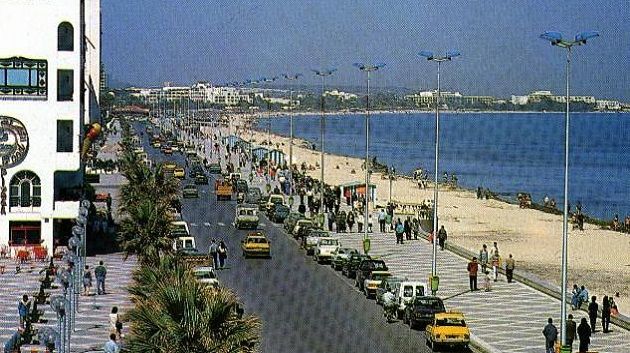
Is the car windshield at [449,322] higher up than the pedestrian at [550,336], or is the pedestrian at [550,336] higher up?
the car windshield at [449,322]

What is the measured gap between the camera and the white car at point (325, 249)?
155 ft

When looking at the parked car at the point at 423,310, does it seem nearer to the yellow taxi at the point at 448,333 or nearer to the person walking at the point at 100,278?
the yellow taxi at the point at 448,333

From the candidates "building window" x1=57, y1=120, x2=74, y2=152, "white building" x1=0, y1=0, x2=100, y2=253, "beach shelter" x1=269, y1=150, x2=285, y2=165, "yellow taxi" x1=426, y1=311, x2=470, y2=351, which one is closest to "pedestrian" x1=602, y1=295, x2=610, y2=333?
"yellow taxi" x1=426, y1=311, x2=470, y2=351

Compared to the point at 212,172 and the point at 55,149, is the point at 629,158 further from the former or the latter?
the point at 55,149

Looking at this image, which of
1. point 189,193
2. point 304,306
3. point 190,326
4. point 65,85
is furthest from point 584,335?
point 189,193

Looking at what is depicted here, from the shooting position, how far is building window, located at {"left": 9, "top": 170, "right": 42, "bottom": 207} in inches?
1971

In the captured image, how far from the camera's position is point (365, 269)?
40.5 meters

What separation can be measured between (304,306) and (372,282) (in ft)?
10.7

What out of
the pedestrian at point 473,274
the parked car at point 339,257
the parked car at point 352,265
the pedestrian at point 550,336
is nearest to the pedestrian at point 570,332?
the pedestrian at point 550,336

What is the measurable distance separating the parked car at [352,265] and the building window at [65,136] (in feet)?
43.1

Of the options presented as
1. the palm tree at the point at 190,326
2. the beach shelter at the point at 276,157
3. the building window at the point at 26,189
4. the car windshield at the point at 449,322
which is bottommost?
the car windshield at the point at 449,322

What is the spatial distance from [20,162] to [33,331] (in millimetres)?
20311

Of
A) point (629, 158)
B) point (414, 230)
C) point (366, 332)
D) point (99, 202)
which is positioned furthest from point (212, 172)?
point (629, 158)

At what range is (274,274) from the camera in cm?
4328
